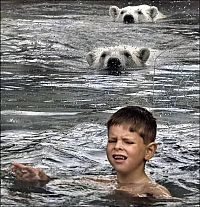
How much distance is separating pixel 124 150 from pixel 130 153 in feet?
0.15

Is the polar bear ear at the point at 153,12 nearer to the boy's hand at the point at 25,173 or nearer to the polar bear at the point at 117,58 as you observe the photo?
the polar bear at the point at 117,58

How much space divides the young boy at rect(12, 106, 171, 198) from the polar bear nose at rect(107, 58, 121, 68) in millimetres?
4485

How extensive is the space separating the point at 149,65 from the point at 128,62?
0.24 metres

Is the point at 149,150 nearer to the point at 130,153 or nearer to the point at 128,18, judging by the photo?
the point at 130,153

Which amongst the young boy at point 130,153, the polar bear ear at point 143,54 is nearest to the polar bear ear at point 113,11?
the polar bear ear at point 143,54

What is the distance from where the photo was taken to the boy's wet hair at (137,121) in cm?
507

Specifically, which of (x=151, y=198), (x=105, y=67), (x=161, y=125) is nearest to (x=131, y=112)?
(x=151, y=198)

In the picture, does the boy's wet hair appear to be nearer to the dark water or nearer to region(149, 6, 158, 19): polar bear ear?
the dark water

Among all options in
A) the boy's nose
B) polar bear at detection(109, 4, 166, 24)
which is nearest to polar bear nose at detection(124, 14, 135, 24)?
polar bear at detection(109, 4, 166, 24)

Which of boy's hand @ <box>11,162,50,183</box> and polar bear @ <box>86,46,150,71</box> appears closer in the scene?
boy's hand @ <box>11,162,50,183</box>

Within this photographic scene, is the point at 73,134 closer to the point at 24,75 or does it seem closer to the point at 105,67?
the point at 24,75

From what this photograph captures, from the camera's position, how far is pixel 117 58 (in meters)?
9.80

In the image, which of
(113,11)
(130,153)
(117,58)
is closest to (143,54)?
(117,58)

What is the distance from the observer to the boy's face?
496 cm
